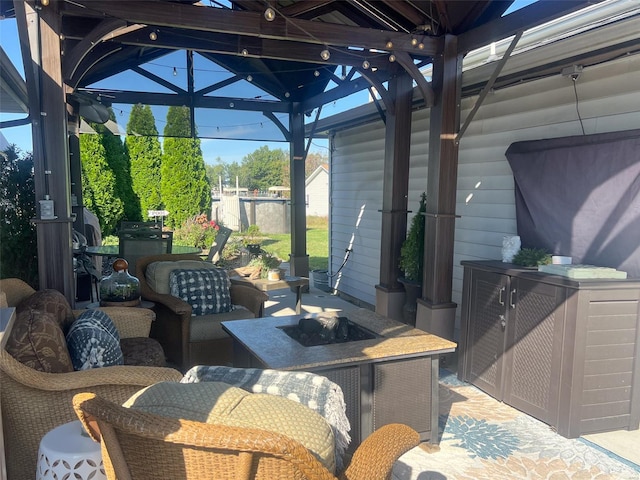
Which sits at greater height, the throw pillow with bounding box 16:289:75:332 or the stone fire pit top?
the throw pillow with bounding box 16:289:75:332

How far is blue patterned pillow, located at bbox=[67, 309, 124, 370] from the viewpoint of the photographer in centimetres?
234

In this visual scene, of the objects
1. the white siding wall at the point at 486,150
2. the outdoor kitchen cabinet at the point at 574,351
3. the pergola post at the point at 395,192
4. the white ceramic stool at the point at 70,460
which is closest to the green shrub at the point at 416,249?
the pergola post at the point at 395,192

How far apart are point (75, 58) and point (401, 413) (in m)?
3.28

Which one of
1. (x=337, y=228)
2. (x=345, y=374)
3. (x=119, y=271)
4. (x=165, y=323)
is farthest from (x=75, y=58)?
(x=337, y=228)

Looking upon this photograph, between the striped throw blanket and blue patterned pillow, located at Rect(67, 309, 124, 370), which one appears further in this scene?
blue patterned pillow, located at Rect(67, 309, 124, 370)

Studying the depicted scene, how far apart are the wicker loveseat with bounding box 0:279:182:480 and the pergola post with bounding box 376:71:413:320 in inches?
129

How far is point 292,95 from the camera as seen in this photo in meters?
7.27

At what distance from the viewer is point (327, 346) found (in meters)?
2.60

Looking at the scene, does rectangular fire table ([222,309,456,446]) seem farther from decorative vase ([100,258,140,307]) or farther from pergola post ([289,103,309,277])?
pergola post ([289,103,309,277])

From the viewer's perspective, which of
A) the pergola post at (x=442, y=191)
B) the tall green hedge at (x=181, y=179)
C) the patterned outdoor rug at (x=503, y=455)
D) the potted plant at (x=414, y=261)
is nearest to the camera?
the patterned outdoor rug at (x=503, y=455)

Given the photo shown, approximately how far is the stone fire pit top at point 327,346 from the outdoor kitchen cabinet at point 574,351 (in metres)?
0.76

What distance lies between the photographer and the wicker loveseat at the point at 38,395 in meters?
1.97

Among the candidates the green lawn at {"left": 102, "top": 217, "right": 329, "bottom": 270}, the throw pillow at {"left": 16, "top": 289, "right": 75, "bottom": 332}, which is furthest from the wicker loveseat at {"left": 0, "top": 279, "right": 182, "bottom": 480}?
the green lawn at {"left": 102, "top": 217, "right": 329, "bottom": 270}

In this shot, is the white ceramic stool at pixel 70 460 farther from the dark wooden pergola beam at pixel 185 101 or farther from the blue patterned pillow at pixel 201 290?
the dark wooden pergola beam at pixel 185 101
